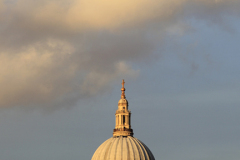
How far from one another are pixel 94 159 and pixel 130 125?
48.9 feet

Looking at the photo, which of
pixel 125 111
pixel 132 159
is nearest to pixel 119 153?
pixel 132 159

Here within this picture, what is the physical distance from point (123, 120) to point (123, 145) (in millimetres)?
9961

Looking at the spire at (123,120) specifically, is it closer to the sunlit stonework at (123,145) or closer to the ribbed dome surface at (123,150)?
the sunlit stonework at (123,145)

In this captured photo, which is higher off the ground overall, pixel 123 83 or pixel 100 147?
pixel 123 83

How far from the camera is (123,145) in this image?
167 meters

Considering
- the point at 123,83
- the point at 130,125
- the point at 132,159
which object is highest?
the point at 123,83

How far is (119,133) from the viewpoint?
17238cm

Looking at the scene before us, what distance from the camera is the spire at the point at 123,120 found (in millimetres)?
172625

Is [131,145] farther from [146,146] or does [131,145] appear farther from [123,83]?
[123,83]

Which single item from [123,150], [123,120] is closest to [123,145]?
[123,150]

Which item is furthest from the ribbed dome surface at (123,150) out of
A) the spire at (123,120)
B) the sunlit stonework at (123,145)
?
the spire at (123,120)

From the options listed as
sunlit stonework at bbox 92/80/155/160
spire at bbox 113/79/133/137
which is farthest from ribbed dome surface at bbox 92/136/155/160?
spire at bbox 113/79/133/137

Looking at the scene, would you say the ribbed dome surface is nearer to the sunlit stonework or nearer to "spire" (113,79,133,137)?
the sunlit stonework

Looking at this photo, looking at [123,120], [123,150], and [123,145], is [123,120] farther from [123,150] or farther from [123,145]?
[123,150]
